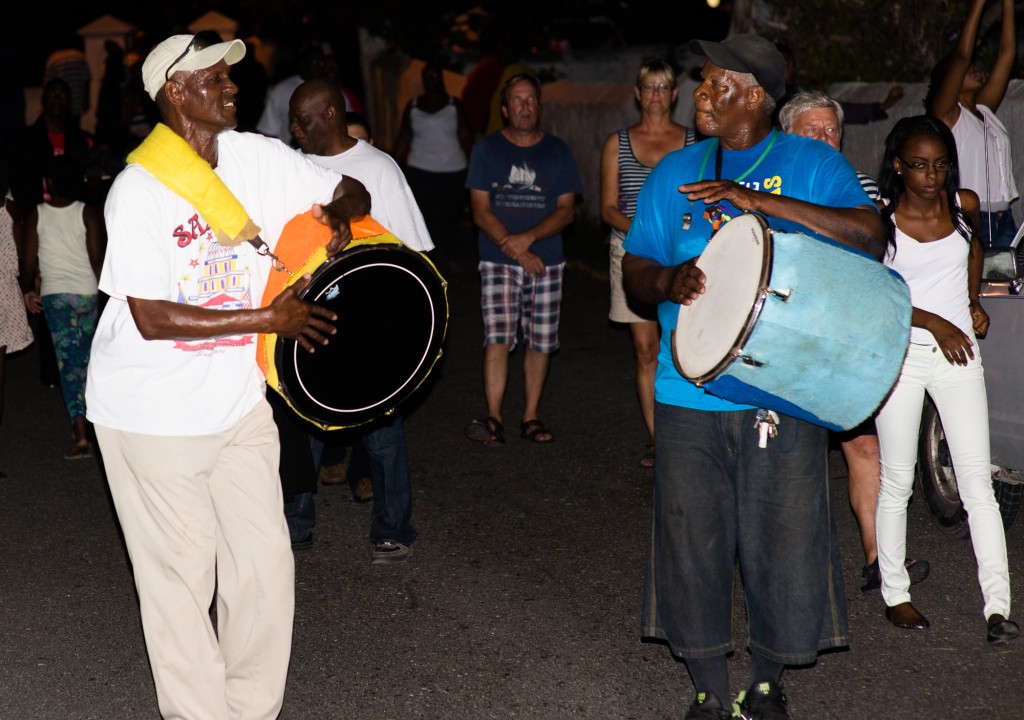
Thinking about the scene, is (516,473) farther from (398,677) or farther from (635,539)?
(398,677)

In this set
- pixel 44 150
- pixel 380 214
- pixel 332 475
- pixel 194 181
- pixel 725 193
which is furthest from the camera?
pixel 44 150

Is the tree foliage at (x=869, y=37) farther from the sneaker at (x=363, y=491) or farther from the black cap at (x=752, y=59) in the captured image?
the black cap at (x=752, y=59)

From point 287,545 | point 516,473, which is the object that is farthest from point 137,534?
point 516,473

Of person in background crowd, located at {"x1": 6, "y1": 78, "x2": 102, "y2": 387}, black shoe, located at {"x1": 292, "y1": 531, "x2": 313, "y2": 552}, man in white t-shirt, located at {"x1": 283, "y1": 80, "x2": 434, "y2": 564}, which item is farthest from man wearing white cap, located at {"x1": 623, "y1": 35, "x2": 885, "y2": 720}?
person in background crowd, located at {"x1": 6, "y1": 78, "x2": 102, "y2": 387}

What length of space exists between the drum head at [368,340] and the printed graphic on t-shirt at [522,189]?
140 inches

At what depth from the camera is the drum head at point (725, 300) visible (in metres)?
3.74

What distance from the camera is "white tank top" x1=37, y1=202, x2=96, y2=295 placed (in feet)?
26.0

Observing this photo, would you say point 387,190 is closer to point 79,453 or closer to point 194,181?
point 194,181

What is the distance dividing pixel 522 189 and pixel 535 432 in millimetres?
1394

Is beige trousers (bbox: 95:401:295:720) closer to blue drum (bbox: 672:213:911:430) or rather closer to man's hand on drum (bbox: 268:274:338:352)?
man's hand on drum (bbox: 268:274:338:352)

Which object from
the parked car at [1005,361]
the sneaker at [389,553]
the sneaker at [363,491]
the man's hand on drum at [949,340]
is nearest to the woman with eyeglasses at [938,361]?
the man's hand on drum at [949,340]

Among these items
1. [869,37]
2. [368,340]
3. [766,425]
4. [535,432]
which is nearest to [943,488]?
[766,425]

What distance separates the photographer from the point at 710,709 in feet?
14.0

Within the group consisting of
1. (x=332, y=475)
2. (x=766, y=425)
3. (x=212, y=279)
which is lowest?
(x=332, y=475)
